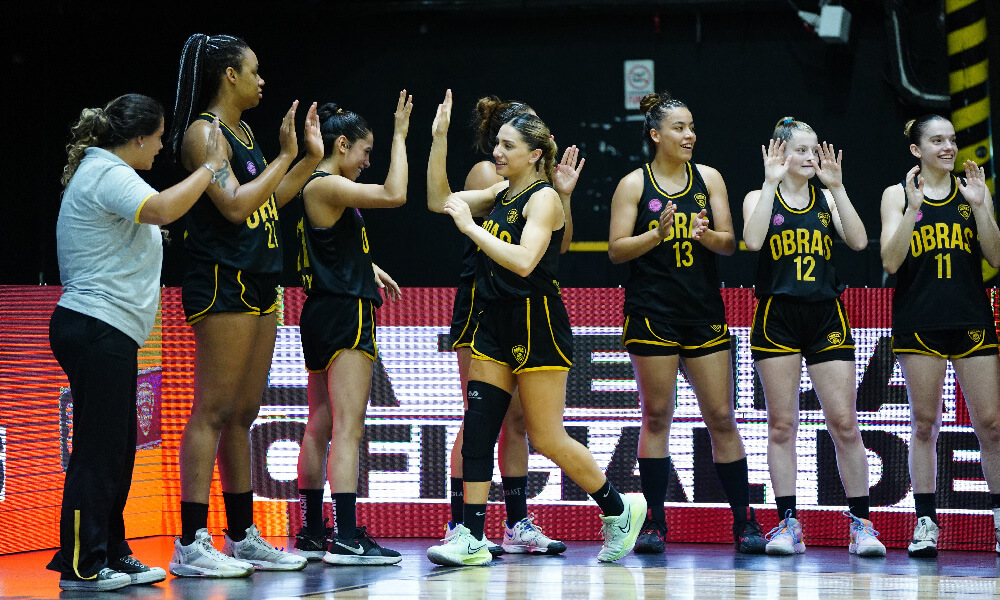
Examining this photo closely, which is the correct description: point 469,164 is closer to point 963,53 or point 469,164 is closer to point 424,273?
point 424,273

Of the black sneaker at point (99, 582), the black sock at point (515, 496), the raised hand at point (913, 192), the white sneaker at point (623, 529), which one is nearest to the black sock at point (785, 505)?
the white sneaker at point (623, 529)

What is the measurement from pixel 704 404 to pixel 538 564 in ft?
3.45

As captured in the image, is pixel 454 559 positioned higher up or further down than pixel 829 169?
further down

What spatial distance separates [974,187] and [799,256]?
81 cm

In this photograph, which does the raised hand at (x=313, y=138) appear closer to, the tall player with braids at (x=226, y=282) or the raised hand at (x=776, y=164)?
the tall player with braids at (x=226, y=282)

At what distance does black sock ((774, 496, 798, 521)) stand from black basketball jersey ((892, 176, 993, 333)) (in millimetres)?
861

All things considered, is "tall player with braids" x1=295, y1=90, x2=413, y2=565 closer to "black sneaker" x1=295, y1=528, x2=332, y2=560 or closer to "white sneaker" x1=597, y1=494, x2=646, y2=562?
"black sneaker" x1=295, y1=528, x2=332, y2=560

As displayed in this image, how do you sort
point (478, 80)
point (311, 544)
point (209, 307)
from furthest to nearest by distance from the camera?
point (478, 80) → point (311, 544) → point (209, 307)

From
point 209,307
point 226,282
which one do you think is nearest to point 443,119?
point 226,282

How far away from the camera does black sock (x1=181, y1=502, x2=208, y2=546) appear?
13.4 ft

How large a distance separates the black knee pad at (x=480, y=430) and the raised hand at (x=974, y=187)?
2.26 metres

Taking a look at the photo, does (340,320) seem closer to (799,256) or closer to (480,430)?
(480,430)

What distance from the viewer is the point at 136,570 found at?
3924 mm

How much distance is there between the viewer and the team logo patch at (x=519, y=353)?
13.8ft
